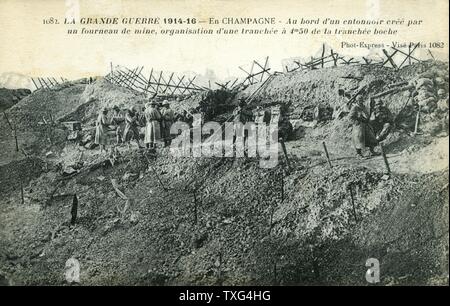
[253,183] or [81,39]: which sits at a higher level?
[81,39]

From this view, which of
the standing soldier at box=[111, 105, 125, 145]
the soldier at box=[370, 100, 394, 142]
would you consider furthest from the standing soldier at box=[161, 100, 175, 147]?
Answer: the soldier at box=[370, 100, 394, 142]

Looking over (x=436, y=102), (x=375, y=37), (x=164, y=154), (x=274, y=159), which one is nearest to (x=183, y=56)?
(x=164, y=154)

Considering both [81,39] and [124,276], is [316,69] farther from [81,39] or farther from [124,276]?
[124,276]

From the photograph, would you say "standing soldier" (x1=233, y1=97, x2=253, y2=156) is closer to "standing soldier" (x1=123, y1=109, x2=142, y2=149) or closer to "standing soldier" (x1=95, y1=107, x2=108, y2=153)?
"standing soldier" (x1=123, y1=109, x2=142, y2=149)

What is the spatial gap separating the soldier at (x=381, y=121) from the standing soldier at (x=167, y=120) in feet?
10.3

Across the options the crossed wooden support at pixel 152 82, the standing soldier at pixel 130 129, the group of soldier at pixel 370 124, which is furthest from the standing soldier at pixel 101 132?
the group of soldier at pixel 370 124

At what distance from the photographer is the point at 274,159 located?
6469 millimetres

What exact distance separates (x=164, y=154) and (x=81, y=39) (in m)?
2.17

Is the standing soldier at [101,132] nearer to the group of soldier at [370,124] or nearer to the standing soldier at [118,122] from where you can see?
the standing soldier at [118,122]

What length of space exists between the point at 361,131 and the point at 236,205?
219 cm

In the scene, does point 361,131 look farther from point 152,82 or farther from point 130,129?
point 130,129

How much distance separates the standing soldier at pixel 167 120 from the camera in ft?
22.2

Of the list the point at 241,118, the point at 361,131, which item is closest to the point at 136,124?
the point at 241,118

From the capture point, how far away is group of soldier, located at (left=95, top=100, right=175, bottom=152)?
679 cm
